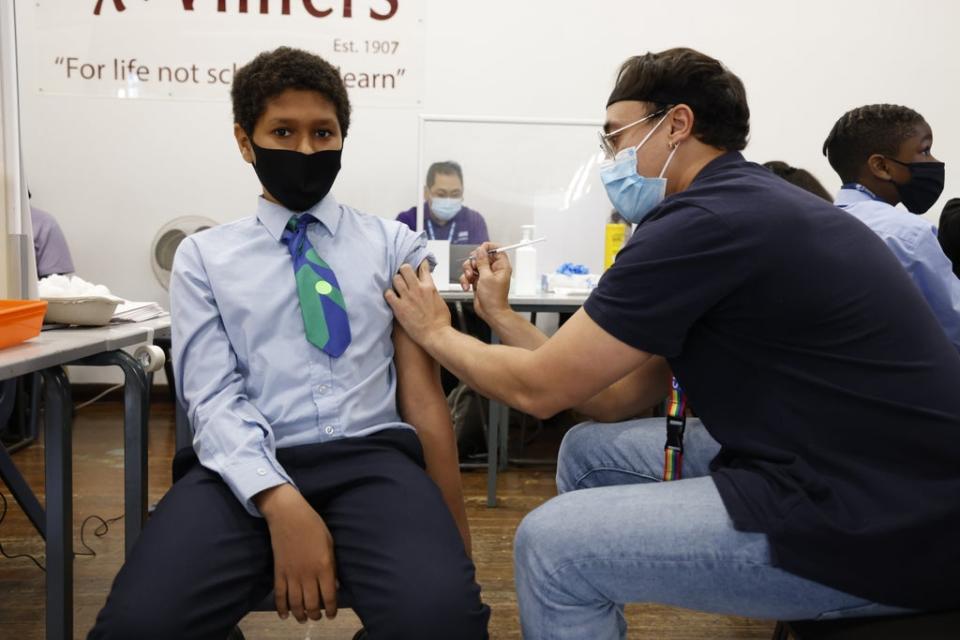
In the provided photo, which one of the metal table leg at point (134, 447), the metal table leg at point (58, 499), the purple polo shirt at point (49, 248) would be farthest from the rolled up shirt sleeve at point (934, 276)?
the purple polo shirt at point (49, 248)

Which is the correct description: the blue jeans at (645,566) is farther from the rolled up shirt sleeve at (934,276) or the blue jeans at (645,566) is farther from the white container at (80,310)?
the rolled up shirt sleeve at (934,276)

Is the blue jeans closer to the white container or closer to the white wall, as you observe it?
the white container

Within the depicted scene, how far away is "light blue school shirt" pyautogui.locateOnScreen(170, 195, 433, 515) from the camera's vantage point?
1.16 metres

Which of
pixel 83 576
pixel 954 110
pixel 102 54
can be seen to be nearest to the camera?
pixel 83 576

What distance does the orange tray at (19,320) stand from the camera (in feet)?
3.84

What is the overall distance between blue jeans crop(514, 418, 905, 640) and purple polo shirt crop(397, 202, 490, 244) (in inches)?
108

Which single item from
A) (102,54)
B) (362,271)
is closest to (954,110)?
(362,271)

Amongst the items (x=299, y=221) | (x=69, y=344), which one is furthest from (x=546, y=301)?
(x=69, y=344)

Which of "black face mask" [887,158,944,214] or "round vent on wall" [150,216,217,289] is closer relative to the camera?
"black face mask" [887,158,944,214]

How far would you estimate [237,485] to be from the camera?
3.48ft

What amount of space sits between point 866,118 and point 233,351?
1.82 m

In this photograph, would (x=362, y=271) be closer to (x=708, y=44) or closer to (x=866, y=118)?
(x=866, y=118)

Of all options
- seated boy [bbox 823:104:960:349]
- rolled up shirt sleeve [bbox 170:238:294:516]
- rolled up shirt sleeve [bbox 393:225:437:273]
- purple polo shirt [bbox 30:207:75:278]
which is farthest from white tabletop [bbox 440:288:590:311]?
purple polo shirt [bbox 30:207:75:278]

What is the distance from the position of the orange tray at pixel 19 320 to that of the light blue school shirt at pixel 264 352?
225 millimetres
